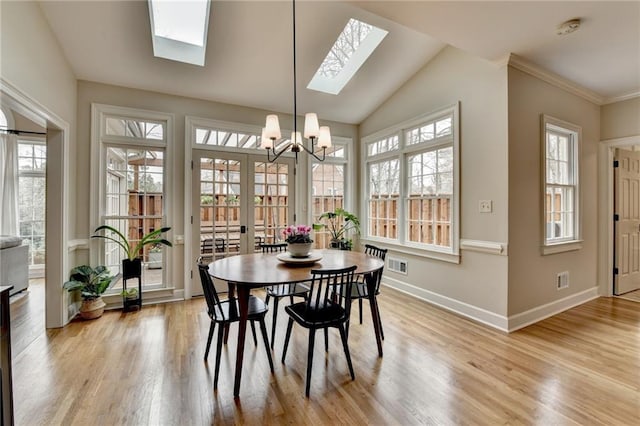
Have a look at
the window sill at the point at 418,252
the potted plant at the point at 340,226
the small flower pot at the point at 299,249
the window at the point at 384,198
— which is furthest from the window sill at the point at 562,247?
the small flower pot at the point at 299,249

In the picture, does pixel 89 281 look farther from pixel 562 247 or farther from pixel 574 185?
pixel 574 185

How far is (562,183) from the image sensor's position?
3742mm

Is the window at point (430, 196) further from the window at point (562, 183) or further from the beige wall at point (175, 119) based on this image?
the beige wall at point (175, 119)

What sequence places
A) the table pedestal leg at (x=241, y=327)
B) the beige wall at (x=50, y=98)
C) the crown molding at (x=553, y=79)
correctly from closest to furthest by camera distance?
the table pedestal leg at (x=241, y=327) < the beige wall at (x=50, y=98) < the crown molding at (x=553, y=79)

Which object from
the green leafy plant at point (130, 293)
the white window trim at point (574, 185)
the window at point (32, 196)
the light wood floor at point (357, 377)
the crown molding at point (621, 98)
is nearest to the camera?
the light wood floor at point (357, 377)

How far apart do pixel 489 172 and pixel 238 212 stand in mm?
3341

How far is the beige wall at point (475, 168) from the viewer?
10.0 ft

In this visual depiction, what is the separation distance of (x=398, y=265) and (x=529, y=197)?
6.26 ft

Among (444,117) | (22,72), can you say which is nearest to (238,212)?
(22,72)

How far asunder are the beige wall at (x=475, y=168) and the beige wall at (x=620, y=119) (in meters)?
2.26

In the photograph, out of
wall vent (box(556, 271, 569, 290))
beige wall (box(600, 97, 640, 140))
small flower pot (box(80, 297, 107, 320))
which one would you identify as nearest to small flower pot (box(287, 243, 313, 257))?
small flower pot (box(80, 297, 107, 320))

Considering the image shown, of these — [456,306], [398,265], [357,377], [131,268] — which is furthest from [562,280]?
[131,268]

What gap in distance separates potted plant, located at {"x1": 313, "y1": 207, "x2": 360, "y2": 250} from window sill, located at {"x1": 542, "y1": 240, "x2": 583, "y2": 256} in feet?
8.31

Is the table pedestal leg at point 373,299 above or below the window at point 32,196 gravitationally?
below
